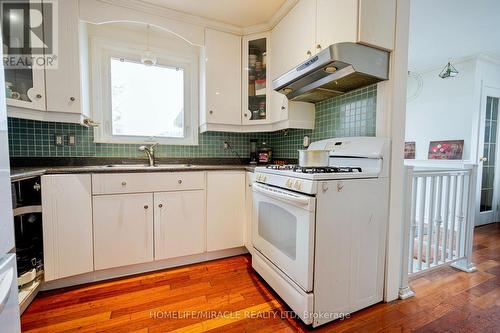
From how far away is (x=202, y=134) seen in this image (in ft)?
8.32

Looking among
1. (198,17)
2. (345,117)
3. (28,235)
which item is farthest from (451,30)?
(28,235)

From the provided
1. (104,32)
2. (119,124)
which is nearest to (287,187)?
(119,124)

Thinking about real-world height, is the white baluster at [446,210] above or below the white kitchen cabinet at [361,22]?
below

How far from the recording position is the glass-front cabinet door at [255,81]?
7.54ft

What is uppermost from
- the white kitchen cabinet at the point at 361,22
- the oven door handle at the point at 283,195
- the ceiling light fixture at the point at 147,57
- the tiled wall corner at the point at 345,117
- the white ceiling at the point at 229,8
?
the white ceiling at the point at 229,8

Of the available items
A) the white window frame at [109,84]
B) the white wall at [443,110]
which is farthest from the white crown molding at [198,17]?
the white wall at [443,110]

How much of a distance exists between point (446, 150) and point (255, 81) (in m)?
2.99

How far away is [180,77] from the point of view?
2.46 meters

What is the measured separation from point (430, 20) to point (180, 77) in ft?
8.70

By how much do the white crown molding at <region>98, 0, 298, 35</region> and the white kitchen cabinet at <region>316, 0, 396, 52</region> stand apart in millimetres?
580

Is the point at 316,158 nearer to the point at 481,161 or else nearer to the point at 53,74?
the point at 53,74

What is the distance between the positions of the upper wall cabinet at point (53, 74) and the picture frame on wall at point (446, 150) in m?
4.41

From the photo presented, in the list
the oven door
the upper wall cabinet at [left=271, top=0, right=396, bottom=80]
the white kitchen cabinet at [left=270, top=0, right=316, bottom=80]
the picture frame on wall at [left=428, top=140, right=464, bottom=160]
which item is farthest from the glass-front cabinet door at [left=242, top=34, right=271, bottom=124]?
the picture frame on wall at [left=428, top=140, right=464, bottom=160]

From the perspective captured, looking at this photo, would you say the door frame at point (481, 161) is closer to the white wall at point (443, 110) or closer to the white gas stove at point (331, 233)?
the white wall at point (443, 110)
